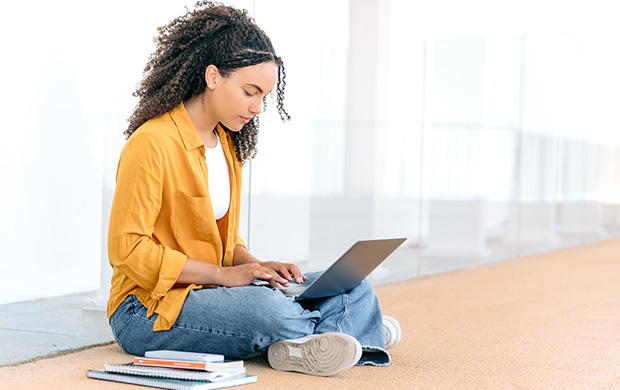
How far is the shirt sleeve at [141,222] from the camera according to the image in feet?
5.58

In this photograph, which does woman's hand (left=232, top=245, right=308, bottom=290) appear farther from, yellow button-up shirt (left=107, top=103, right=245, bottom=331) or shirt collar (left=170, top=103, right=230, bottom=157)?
shirt collar (left=170, top=103, right=230, bottom=157)

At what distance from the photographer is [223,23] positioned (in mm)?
1896

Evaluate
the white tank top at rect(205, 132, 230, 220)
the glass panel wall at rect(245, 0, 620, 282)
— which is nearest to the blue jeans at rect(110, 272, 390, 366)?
the white tank top at rect(205, 132, 230, 220)

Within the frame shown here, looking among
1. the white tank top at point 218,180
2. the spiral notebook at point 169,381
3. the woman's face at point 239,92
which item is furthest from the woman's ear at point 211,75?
the spiral notebook at point 169,381

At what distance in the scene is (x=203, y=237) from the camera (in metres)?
1.85

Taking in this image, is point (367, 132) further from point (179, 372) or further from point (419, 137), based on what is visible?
point (179, 372)

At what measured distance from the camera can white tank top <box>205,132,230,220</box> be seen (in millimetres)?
1928

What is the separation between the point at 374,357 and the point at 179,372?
1.62 feet

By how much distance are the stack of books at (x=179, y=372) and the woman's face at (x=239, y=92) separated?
54cm

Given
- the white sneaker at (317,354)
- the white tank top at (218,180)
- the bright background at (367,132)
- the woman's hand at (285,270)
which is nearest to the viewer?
the white sneaker at (317,354)

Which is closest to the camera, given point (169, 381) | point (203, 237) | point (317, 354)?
point (169, 381)

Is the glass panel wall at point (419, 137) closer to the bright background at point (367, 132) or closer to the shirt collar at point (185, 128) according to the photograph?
the bright background at point (367, 132)

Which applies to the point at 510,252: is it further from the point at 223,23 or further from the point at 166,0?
the point at 223,23

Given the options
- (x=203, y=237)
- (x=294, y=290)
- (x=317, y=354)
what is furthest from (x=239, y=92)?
(x=317, y=354)
